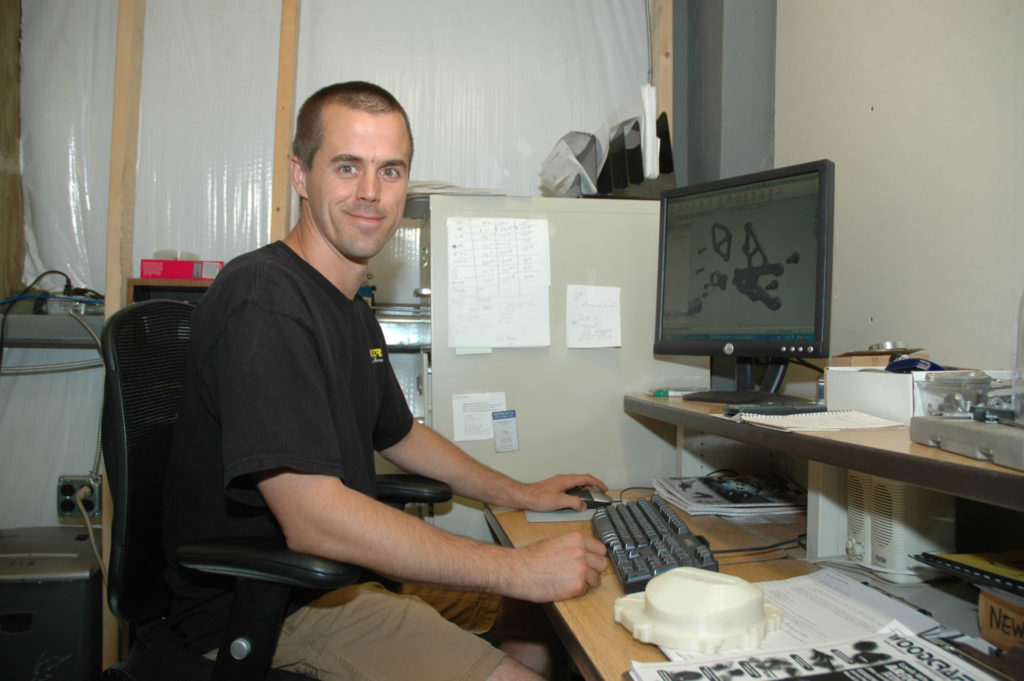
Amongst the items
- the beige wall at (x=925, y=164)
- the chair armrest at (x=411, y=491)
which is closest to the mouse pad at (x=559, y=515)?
the chair armrest at (x=411, y=491)

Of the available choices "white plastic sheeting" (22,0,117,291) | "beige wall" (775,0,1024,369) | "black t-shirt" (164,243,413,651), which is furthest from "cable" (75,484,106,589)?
"beige wall" (775,0,1024,369)

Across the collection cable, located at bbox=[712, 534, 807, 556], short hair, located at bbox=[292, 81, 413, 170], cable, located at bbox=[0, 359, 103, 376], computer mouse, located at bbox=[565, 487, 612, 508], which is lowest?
cable, located at bbox=[712, 534, 807, 556]

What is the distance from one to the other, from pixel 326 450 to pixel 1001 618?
776mm

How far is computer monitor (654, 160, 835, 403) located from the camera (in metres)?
1.12

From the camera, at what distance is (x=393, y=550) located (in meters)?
0.83

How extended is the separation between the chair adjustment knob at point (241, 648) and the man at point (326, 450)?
0.13 meters

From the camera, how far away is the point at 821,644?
63cm

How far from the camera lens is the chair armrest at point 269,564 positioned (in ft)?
2.32

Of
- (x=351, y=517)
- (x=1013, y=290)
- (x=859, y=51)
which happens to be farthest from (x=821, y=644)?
(x=859, y=51)

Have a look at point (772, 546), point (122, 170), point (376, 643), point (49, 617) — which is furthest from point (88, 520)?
point (772, 546)

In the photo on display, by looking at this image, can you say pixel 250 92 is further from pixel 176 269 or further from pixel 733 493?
pixel 733 493

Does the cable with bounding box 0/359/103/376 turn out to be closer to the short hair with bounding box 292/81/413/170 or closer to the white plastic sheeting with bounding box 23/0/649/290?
the white plastic sheeting with bounding box 23/0/649/290

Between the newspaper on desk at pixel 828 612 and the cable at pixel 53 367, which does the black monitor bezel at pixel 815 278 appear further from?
the cable at pixel 53 367

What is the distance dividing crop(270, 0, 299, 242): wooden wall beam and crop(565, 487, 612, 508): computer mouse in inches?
50.0
